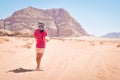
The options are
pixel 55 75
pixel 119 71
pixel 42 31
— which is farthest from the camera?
pixel 42 31

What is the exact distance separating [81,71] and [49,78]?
173 cm

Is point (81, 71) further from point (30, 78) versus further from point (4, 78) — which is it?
point (4, 78)

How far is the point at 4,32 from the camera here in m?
86.2

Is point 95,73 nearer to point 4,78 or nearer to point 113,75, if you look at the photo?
point 113,75

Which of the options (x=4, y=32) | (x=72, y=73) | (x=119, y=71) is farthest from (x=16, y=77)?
(x=4, y=32)

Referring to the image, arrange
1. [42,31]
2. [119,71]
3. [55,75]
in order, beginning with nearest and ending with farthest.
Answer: [55,75] < [119,71] < [42,31]

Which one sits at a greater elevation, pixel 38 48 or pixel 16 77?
pixel 38 48

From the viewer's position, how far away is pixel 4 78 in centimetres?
795

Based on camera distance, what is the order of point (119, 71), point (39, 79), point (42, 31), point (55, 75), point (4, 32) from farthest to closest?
1. point (4, 32)
2. point (42, 31)
3. point (119, 71)
4. point (55, 75)
5. point (39, 79)

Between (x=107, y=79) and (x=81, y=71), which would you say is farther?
(x=81, y=71)

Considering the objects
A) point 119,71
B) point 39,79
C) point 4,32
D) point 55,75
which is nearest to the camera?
point 39,79

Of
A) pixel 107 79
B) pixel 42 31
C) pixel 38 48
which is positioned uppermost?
pixel 42 31

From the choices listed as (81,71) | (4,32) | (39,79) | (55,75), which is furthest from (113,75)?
(4,32)

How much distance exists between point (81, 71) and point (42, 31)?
83.4 inches
